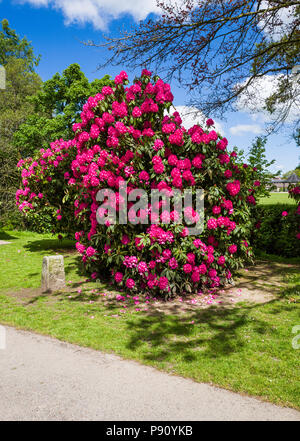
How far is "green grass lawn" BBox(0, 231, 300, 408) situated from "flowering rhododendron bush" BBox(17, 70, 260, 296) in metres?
0.77

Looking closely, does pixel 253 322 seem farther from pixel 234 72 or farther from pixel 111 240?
pixel 234 72

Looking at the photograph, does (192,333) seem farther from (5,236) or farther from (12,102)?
(12,102)

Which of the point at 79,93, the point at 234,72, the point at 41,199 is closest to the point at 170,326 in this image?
the point at 234,72

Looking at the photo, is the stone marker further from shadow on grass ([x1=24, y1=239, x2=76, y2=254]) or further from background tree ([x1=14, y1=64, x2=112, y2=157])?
background tree ([x1=14, y1=64, x2=112, y2=157])

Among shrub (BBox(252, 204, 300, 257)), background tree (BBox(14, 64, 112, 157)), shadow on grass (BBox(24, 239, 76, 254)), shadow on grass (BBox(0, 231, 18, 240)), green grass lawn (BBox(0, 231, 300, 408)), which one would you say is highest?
background tree (BBox(14, 64, 112, 157))

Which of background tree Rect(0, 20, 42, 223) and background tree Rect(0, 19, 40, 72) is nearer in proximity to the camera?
background tree Rect(0, 20, 42, 223)

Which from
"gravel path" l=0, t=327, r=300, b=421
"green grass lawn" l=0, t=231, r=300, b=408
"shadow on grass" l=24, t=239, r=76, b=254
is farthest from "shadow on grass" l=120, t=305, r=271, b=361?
"shadow on grass" l=24, t=239, r=76, b=254

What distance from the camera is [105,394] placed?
307cm

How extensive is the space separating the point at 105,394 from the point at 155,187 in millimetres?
3630

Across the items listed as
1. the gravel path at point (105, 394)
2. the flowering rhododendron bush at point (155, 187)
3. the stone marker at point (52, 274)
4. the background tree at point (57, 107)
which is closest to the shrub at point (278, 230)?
the flowering rhododendron bush at point (155, 187)

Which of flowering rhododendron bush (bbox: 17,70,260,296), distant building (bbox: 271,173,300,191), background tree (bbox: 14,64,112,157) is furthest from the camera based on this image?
background tree (bbox: 14,64,112,157)

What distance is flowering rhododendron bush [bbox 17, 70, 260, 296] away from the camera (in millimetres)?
5812

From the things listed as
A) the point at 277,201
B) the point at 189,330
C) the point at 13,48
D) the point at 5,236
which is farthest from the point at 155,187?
the point at 13,48

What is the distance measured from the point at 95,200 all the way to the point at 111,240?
35.2 inches
